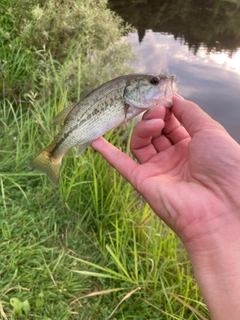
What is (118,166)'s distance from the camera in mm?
2467

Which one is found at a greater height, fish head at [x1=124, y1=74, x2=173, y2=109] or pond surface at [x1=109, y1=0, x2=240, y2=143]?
fish head at [x1=124, y1=74, x2=173, y2=109]

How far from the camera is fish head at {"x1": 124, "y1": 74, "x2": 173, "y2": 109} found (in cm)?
221

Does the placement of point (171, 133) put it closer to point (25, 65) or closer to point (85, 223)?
point (85, 223)

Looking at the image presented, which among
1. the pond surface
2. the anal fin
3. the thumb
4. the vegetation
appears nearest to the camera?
the thumb

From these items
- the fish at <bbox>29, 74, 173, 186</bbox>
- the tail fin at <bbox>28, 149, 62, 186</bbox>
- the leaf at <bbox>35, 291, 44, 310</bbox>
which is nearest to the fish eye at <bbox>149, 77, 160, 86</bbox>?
the fish at <bbox>29, 74, 173, 186</bbox>

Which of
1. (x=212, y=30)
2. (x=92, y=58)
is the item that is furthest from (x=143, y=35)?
(x=92, y=58)

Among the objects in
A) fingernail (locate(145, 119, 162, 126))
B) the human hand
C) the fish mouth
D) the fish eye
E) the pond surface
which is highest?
the fish eye

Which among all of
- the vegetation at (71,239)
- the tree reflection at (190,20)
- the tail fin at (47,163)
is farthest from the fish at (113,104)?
the tree reflection at (190,20)

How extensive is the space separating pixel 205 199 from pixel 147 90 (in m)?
0.77

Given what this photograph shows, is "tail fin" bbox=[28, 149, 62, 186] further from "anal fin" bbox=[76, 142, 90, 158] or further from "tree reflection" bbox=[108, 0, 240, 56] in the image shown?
"tree reflection" bbox=[108, 0, 240, 56]

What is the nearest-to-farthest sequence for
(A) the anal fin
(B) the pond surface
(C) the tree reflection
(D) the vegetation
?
(A) the anal fin → (D) the vegetation → (B) the pond surface → (C) the tree reflection

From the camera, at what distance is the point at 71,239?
3332 mm

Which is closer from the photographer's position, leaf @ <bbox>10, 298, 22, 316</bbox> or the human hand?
the human hand

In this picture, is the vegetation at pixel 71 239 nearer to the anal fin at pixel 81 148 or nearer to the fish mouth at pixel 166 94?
the anal fin at pixel 81 148
